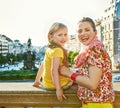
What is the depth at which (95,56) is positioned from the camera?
2.68m

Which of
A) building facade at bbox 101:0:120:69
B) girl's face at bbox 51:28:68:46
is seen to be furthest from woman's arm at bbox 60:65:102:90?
building facade at bbox 101:0:120:69

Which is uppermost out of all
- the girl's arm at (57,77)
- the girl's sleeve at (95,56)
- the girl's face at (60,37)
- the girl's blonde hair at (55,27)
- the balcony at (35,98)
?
the girl's blonde hair at (55,27)

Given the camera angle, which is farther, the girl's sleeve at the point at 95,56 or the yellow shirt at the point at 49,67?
the yellow shirt at the point at 49,67

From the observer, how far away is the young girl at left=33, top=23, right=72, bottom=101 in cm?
295

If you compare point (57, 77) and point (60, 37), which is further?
point (60, 37)

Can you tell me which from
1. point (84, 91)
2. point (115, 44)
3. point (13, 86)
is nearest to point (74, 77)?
point (84, 91)

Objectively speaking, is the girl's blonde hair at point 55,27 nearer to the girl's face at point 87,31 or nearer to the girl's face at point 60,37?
the girl's face at point 60,37

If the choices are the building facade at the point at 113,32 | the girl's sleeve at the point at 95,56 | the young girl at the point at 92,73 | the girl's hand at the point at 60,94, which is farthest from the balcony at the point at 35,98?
the building facade at the point at 113,32

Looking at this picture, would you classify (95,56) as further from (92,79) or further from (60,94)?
(60,94)

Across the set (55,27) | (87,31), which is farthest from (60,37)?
(87,31)

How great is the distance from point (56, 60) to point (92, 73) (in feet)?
1.43

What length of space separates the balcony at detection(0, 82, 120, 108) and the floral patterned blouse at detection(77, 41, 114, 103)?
0.74 ft

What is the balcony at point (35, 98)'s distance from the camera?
9.76 ft

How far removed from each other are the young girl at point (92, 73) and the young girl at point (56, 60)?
16cm
